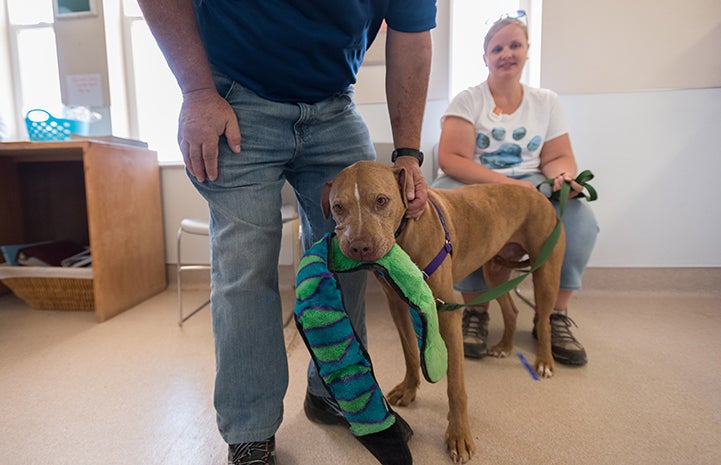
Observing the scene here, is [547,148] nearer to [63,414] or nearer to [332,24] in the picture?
[332,24]

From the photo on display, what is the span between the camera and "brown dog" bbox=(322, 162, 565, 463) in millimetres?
979

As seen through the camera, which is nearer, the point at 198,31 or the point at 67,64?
the point at 198,31

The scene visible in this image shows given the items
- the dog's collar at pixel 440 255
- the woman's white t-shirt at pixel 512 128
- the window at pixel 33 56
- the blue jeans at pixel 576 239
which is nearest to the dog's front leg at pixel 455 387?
the dog's collar at pixel 440 255

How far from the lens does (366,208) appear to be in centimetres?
98

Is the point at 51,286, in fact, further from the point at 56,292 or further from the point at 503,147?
the point at 503,147

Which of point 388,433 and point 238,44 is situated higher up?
point 238,44

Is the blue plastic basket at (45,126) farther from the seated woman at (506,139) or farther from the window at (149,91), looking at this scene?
the seated woman at (506,139)

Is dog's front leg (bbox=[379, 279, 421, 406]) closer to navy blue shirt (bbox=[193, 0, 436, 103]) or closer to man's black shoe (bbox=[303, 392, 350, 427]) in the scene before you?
man's black shoe (bbox=[303, 392, 350, 427])

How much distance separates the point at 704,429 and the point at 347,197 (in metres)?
1.25

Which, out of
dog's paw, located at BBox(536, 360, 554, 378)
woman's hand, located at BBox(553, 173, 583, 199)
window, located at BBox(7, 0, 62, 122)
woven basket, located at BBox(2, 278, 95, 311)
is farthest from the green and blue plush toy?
window, located at BBox(7, 0, 62, 122)

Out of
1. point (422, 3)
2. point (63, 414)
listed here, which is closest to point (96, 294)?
point (63, 414)

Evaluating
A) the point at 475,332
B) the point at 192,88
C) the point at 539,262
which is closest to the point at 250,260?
the point at 192,88

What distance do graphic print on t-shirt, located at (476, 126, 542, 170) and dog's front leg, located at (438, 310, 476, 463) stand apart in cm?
104

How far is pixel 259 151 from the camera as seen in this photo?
3.21 feet
